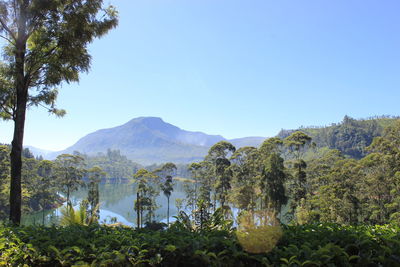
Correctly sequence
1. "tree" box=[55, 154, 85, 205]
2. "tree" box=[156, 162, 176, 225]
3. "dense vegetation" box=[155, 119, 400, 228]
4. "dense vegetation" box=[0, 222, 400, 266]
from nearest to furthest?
"dense vegetation" box=[0, 222, 400, 266] → "dense vegetation" box=[155, 119, 400, 228] → "tree" box=[156, 162, 176, 225] → "tree" box=[55, 154, 85, 205]

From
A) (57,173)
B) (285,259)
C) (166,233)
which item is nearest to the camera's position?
(285,259)

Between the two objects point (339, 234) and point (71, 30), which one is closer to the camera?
point (339, 234)

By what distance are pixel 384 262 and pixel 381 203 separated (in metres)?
24.6

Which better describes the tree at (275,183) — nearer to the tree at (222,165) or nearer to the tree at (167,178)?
the tree at (222,165)

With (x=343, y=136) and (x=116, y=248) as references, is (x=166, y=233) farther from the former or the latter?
(x=343, y=136)

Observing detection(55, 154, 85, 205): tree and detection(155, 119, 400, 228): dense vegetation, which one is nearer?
detection(155, 119, 400, 228): dense vegetation

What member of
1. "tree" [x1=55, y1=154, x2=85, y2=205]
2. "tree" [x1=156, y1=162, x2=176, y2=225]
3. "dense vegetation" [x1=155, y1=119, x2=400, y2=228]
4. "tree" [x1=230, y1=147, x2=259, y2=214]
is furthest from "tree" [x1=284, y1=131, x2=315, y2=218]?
"tree" [x1=55, y1=154, x2=85, y2=205]

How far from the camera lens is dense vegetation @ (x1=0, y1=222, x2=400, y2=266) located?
253cm

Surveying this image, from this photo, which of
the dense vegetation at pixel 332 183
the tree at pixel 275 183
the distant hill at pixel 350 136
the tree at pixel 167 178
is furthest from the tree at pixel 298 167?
the distant hill at pixel 350 136

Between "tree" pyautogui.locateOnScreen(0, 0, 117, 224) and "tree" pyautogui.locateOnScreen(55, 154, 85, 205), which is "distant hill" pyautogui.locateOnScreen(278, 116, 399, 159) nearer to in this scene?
"tree" pyautogui.locateOnScreen(55, 154, 85, 205)

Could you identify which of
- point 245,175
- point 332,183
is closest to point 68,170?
point 245,175

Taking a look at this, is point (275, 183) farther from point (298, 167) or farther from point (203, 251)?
point (203, 251)

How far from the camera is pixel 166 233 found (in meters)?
3.32

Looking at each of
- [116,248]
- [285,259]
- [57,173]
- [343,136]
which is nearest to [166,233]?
[116,248]
